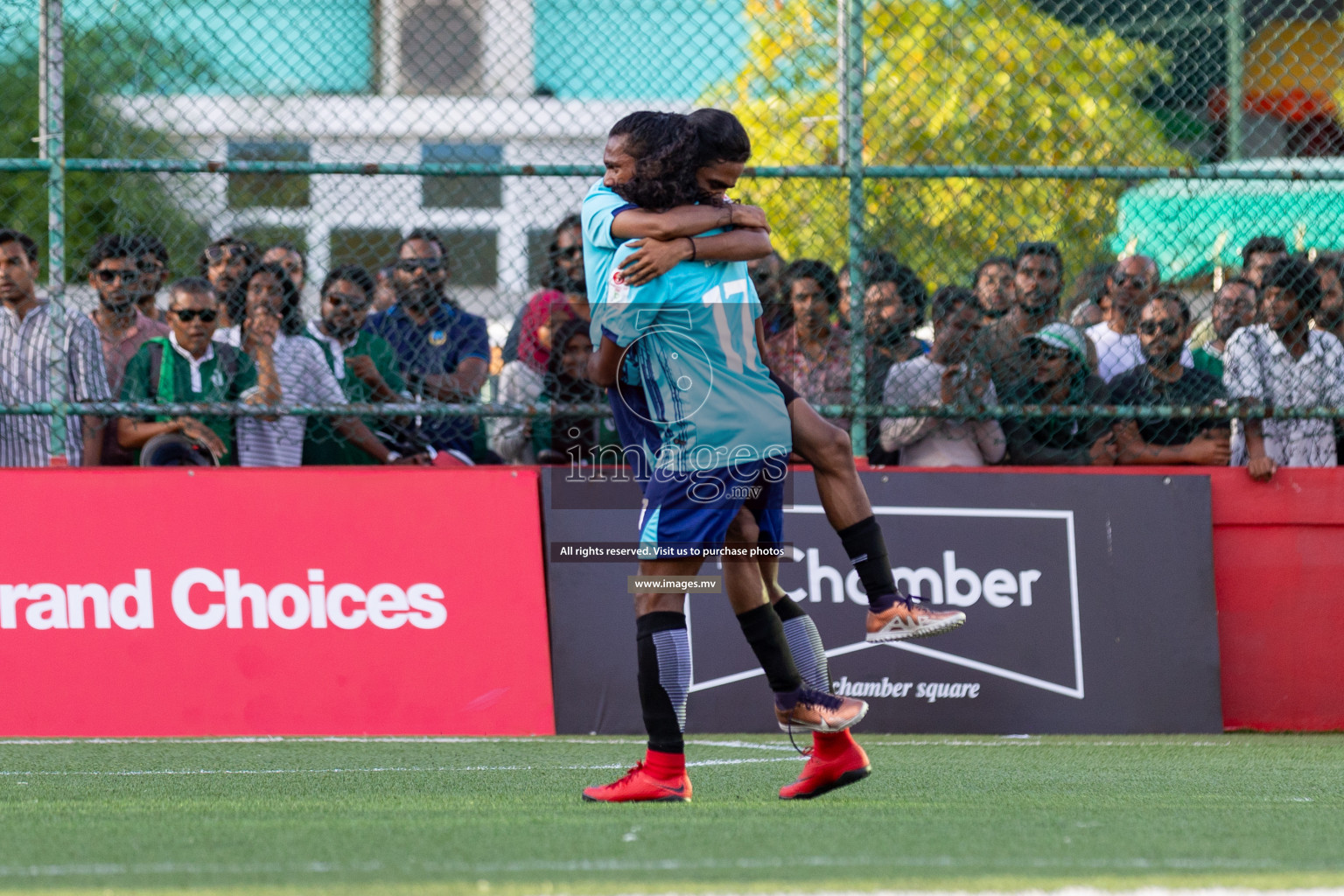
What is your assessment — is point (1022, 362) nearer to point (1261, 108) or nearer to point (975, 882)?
point (1261, 108)

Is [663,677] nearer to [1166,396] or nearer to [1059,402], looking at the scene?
[1059,402]

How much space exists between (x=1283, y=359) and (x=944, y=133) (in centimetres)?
351

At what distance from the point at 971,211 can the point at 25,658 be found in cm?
479

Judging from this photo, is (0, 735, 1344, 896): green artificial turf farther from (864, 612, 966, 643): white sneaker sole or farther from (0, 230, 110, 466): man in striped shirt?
(0, 230, 110, 466): man in striped shirt

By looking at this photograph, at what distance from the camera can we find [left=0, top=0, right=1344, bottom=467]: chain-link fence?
7.00m

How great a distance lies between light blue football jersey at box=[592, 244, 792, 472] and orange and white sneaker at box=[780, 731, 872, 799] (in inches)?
35.7

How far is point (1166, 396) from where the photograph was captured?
7.27 m

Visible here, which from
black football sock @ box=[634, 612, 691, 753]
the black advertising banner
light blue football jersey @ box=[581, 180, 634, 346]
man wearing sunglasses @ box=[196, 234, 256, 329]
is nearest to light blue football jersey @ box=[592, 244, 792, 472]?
light blue football jersey @ box=[581, 180, 634, 346]

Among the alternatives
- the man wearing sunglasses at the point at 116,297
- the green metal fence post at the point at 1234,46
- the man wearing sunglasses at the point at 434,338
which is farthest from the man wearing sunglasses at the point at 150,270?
the green metal fence post at the point at 1234,46

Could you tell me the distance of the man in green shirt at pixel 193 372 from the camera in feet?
22.9

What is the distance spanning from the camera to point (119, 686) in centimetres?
686

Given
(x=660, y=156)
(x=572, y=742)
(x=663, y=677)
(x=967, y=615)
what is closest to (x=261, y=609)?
(x=572, y=742)

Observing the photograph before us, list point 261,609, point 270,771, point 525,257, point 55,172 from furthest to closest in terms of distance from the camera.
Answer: point 525,257, point 261,609, point 55,172, point 270,771

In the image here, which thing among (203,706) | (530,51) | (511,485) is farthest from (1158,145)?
(203,706)
